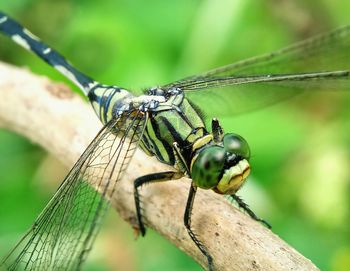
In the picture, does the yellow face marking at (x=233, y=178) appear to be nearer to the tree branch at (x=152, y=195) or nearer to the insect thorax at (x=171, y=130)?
the tree branch at (x=152, y=195)

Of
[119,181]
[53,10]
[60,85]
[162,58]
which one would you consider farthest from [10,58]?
[119,181]

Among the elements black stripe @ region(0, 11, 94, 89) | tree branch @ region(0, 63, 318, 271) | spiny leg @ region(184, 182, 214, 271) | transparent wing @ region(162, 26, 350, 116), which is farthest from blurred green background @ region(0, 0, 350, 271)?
spiny leg @ region(184, 182, 214, 271)

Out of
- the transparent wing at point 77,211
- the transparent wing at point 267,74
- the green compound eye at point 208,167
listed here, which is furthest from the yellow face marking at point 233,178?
the transparent wing at point 267,74

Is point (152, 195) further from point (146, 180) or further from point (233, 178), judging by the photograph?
point (233, 178)

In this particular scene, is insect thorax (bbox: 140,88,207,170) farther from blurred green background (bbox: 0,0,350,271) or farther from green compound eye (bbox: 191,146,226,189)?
blurred green background (bbox: 0,0,350,271)

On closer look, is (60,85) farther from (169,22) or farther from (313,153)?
(313,153)

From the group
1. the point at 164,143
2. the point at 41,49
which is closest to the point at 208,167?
the point at 164,143
